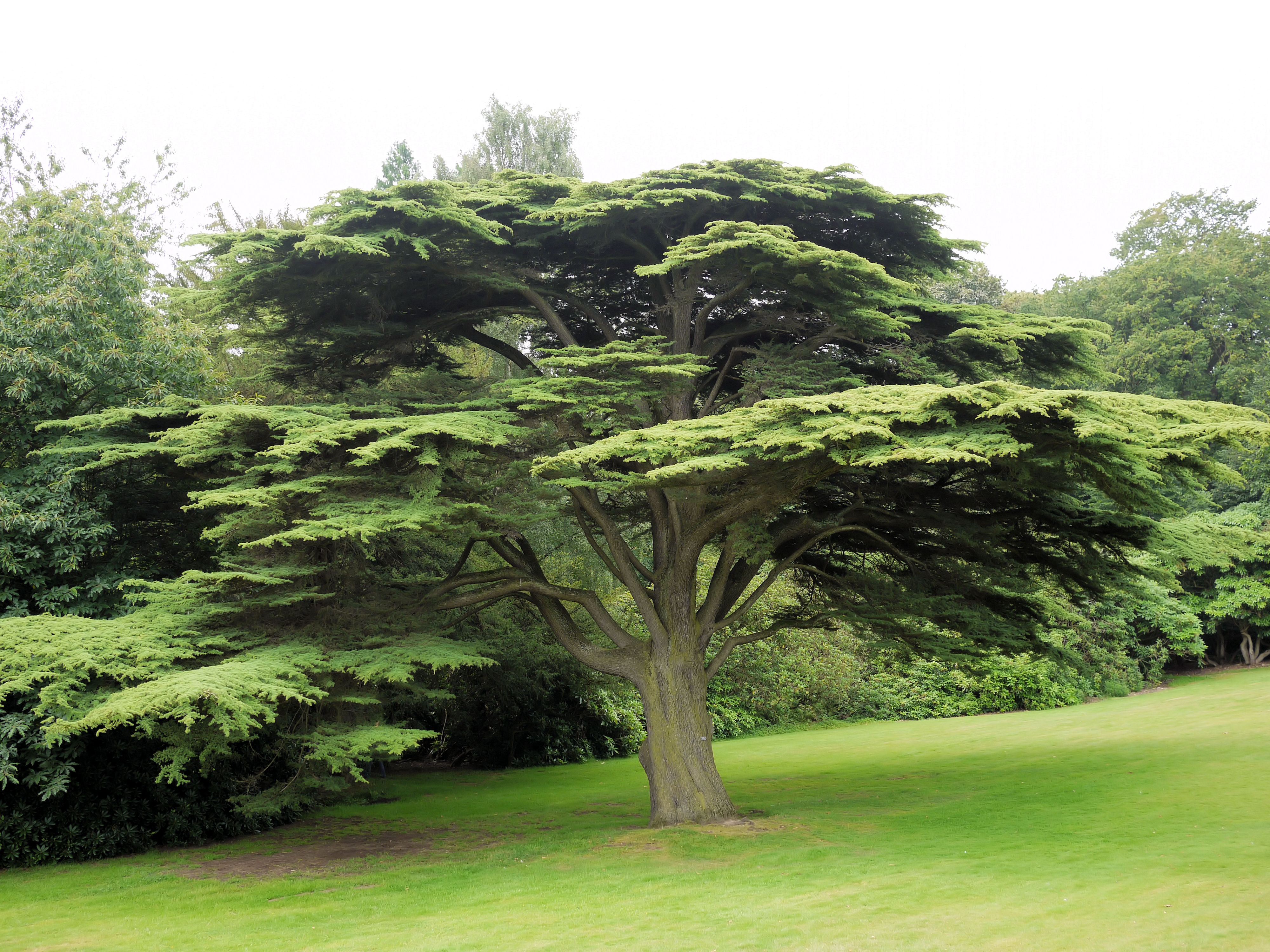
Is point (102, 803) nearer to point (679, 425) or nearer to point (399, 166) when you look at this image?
point (679, 425)

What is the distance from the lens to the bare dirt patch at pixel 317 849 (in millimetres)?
10273

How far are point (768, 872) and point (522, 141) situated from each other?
21699mm

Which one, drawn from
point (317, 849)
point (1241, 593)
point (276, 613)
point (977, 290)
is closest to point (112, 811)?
point (317, 849)

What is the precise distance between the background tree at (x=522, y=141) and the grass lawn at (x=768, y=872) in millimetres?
16974

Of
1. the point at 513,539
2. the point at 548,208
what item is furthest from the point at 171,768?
the point at 548,208

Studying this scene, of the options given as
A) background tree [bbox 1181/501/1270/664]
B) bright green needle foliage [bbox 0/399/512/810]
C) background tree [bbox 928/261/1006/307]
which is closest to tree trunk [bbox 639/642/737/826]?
bright green needle foliage [bbox 0/399/512/810]

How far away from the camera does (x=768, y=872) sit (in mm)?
8875

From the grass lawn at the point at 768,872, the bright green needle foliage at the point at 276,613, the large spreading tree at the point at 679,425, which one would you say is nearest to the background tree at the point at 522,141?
the large spreading tree at the point at 679,425

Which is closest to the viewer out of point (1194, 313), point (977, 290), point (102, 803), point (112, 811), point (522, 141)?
point (102, 803)

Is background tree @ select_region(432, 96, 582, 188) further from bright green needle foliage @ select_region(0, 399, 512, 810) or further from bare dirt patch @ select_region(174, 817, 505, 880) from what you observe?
bare dirt patch @ select_region(174, 817, 505, 880)

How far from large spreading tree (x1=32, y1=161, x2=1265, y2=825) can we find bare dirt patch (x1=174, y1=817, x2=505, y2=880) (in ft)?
8.95

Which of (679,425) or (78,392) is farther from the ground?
(78,392)

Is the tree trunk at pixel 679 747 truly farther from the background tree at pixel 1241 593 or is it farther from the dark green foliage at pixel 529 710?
the background tree at pixel 1241 593

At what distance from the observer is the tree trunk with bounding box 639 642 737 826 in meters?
11.2
